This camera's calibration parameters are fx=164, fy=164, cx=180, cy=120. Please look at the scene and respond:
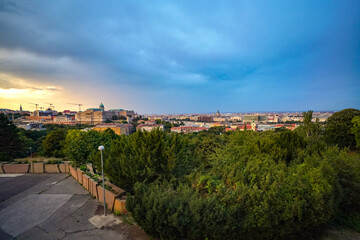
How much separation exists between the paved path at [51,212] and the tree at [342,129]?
78.5 ft

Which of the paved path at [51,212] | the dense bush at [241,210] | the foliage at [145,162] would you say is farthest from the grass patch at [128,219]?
the foliage at [145,162]

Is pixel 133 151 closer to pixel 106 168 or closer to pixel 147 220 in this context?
pixel 106 168

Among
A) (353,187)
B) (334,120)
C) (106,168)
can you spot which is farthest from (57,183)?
(334,120)

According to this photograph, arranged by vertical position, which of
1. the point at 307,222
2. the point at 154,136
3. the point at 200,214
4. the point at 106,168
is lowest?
the point at 307,222

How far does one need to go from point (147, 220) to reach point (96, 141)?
8104 millimetres

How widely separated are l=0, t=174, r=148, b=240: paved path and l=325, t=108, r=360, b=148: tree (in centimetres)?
2393

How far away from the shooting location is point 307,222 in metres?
4.74

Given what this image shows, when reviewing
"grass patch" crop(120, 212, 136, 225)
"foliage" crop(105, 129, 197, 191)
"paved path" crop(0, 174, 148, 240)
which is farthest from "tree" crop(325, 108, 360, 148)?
"paved path" crop(0, 174, 148, 240)

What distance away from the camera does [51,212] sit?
623 centimetres

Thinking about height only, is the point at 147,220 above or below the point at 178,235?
above

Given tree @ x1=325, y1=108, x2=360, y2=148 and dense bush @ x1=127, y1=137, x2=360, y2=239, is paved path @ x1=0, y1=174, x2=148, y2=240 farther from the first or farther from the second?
tree @ x1=325, y1=108, x2=360, y2=148

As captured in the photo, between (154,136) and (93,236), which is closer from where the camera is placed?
(93,236)

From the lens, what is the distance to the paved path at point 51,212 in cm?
506

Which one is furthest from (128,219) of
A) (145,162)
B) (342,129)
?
(342,129)
